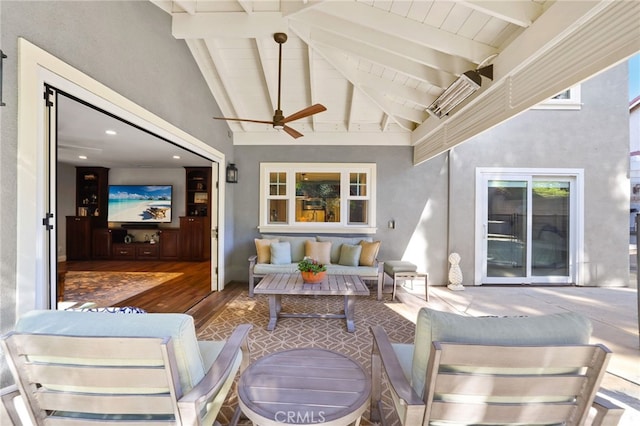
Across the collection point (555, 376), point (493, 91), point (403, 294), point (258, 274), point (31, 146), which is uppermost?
point (493, 91)

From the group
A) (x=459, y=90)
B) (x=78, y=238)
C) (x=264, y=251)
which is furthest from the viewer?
(x=78, y=238)

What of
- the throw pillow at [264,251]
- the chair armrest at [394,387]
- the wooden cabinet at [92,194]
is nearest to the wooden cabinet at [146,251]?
the wooden cabinet at [92,194]

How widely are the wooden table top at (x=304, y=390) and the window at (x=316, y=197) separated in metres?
3.73

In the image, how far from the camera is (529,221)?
5266 mm

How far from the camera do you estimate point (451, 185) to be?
5254 millimetres

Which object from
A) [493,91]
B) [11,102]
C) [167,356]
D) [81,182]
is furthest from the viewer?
[81,182]

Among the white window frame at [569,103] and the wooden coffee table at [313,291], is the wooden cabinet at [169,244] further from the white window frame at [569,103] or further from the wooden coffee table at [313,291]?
the white window frame at [569,103]

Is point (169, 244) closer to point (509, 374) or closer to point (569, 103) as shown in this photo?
point (509, 374)

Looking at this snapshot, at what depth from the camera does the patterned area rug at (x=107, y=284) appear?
4.16m

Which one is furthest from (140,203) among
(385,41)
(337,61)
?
(385,41)

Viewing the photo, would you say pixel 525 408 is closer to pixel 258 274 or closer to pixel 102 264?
pixel 258 274

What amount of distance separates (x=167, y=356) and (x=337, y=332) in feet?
7.79

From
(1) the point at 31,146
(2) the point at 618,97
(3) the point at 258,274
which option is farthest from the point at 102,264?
(2) the point at 618,97

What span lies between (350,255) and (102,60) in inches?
155
